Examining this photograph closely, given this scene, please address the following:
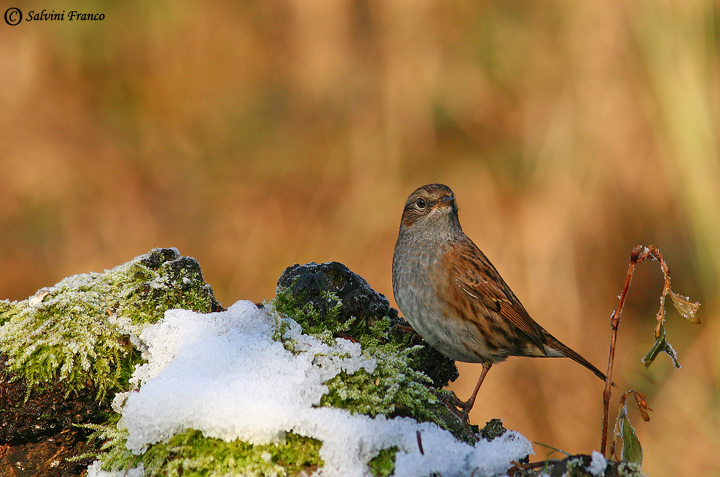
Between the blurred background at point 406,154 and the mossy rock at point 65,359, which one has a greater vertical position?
the blurred background at point 406,154

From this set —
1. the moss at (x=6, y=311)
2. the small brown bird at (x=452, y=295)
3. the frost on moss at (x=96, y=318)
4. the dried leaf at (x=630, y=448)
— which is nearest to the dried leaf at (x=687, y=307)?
the dried leaf at (x=630, y=448)

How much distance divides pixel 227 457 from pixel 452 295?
167cm

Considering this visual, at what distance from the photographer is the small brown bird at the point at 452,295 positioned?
2.84 meters

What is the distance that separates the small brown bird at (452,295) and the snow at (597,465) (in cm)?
125

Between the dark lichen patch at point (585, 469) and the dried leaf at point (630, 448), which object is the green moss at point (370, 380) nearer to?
the dark lichen patch at point (585, 469)

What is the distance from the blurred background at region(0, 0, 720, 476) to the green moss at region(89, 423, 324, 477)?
3.67 m

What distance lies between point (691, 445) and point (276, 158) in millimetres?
4594

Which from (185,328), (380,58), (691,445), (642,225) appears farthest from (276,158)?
(691,445)

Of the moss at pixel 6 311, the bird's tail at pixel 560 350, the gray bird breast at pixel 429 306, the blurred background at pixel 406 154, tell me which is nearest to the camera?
the moss at pixel 6 311

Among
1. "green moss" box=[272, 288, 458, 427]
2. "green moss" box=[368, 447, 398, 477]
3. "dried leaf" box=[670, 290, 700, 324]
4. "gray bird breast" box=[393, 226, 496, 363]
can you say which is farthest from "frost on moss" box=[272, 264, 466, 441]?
"dried leaf" box=[670, 290, 700, 324]

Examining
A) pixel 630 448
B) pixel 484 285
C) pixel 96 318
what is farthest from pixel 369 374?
pixel 484 285

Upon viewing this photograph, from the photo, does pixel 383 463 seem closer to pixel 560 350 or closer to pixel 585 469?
pixel 585 469

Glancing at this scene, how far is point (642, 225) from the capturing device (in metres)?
5.15

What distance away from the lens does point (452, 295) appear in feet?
9.76
